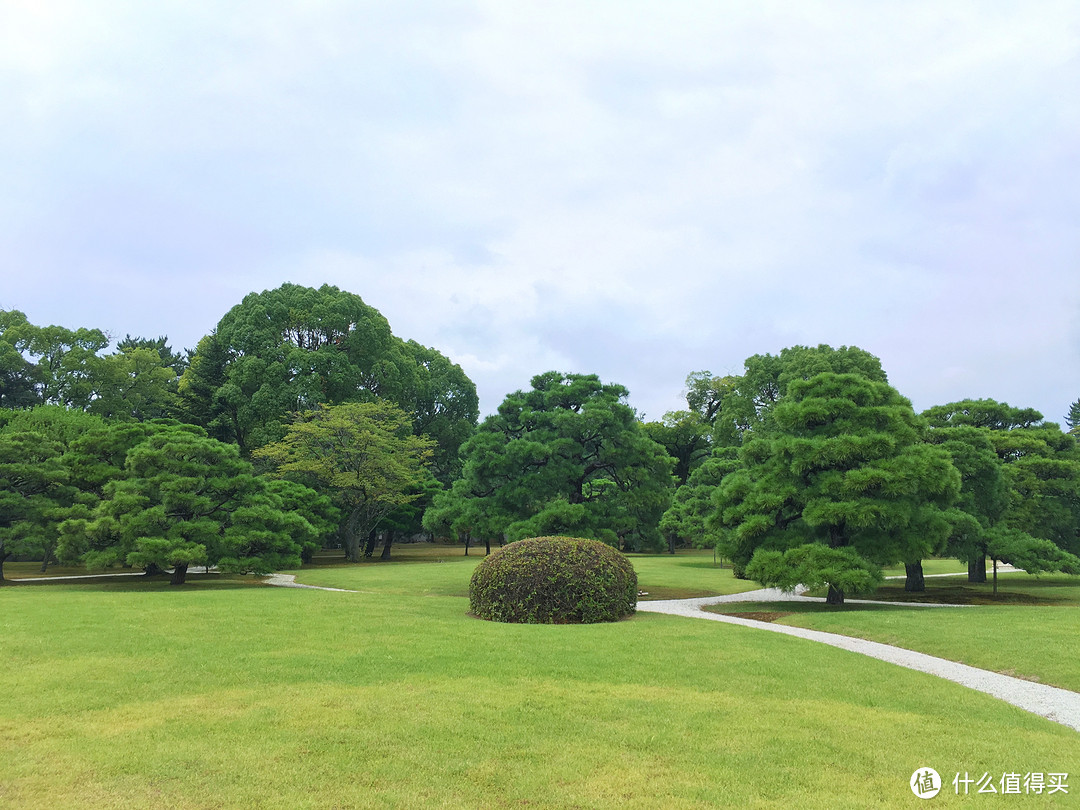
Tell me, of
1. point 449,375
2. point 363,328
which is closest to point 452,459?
point 449,375

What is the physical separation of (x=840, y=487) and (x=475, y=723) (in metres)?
13.5

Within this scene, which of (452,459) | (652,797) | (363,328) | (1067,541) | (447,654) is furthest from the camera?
(452,459)

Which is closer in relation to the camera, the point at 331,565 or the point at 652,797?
the point at 652,797

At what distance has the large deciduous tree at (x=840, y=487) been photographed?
1691cm

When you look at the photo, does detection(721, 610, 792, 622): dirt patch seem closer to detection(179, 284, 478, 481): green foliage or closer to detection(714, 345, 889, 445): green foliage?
detection(714, 345, 889, 445): green foliage

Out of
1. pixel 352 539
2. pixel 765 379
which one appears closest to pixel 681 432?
pixel 765 379

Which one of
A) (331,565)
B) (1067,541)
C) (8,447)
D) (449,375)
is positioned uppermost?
(449,375)

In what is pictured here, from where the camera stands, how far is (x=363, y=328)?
4475 centimetres

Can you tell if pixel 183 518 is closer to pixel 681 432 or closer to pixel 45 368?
pixel 45 368

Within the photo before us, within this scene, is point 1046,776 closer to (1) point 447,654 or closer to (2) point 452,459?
(1) point 447,654

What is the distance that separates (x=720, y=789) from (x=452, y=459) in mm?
49685

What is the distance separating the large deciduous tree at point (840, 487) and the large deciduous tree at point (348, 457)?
74.3 feet

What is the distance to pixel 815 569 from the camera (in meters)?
16.2

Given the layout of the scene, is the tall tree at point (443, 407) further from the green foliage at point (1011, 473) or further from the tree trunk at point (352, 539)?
the green foliage at point (1011, 473)
